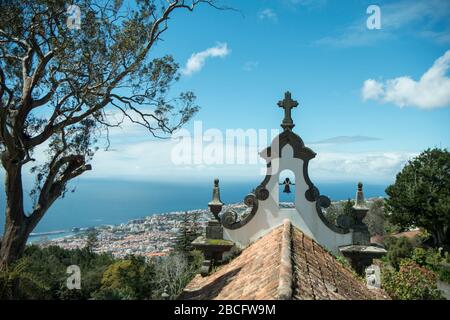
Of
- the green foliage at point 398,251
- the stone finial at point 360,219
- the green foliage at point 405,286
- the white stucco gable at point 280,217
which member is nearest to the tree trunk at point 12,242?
the white stucco gable at point 280,217

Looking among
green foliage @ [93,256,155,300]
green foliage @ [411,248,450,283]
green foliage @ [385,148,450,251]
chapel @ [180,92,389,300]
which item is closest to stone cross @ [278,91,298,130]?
chapel @ [180,92,389,300]

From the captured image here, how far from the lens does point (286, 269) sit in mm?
5453

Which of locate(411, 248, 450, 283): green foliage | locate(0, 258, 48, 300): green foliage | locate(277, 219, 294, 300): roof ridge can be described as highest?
locate(277, 219, 294, 300): roof ridge

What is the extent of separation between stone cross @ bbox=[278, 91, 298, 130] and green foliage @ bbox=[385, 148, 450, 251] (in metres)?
29.4

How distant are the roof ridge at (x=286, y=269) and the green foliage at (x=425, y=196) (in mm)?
30776

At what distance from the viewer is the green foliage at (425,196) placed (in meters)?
34.2

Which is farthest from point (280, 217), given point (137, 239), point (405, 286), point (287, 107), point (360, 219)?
point (137, 239)

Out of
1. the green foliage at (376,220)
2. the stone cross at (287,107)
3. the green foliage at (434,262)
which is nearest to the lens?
the stone cross at (287,107)

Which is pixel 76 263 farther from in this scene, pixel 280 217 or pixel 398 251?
pixel 280 217

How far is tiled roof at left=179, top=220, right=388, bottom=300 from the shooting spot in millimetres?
5032

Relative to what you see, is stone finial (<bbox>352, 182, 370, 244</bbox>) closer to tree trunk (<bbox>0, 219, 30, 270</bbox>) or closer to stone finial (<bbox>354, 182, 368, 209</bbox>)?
stone finial (<bbox>354, 182, 368, 209</bbox>)

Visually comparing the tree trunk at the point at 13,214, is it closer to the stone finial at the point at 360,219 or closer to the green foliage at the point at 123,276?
the stone finial at the point at 360,219

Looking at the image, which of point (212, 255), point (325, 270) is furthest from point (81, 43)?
point (325, 270)
